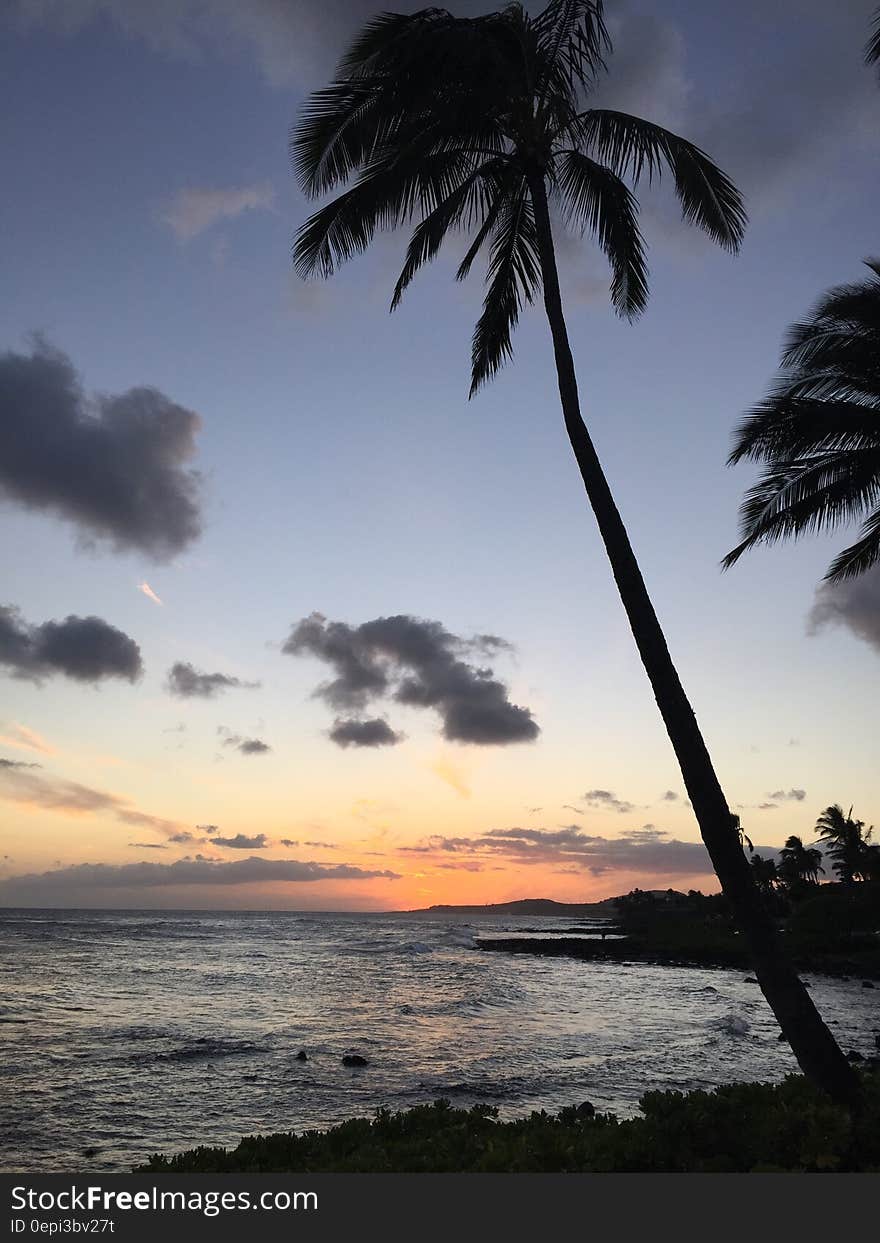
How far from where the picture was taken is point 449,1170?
8047mm

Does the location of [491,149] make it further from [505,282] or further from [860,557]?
[860,557]

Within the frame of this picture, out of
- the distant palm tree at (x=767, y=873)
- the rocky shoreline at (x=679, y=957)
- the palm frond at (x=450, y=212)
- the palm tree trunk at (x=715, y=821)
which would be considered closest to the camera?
the palm tree trunk at (x=715, y=821)

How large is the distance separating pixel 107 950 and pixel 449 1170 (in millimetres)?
69549

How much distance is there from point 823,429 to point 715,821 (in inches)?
408

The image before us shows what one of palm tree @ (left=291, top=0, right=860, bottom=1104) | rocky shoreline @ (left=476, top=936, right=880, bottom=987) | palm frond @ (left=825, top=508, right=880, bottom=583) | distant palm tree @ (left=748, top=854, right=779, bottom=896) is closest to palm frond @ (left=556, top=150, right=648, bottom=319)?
palm tree @ (left=291, top=0, right=860, bottom=1104)

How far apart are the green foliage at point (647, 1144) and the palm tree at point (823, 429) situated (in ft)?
35.4

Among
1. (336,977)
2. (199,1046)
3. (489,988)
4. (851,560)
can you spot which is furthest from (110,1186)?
(336,977)

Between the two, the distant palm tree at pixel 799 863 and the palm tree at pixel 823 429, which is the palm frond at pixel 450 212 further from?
the distant palm tree at pixel 799 863

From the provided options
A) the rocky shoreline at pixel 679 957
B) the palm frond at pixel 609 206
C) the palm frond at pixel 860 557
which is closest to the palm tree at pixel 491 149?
the palm frond at pixel 609 206

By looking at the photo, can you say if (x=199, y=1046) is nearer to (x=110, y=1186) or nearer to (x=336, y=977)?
(x=110, y=1186)

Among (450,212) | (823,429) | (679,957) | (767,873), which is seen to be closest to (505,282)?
(450,212)

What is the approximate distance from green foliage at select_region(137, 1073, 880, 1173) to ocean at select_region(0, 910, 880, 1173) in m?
4.92

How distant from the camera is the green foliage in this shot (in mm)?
6941

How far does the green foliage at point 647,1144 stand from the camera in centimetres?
694
